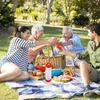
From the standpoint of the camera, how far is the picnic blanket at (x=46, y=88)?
5.28 metres

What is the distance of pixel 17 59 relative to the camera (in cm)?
630

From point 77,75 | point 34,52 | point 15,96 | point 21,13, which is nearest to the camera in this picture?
point 15,96

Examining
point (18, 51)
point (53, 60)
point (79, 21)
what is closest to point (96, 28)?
point (18, 51)

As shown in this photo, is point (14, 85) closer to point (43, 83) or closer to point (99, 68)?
point (43, 83)

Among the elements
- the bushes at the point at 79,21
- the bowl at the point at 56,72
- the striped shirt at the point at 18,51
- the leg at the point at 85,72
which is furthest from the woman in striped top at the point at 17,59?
the bushes at the point at 79,21

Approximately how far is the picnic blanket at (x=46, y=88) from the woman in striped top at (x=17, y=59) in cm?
16

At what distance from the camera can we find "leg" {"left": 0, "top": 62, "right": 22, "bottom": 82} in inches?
237

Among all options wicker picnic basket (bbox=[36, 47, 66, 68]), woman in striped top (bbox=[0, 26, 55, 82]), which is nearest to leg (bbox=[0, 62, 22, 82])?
woman in striped top (bbox=[0, 26, 55, 82])

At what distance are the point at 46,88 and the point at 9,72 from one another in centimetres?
83

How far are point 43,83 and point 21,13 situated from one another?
33684mm

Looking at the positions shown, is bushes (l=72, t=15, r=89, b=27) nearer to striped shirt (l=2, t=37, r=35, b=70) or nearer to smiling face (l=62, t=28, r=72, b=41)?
smiling face (l=62, t=28, r=72, b=41)

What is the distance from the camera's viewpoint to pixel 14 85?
5887 millimetres

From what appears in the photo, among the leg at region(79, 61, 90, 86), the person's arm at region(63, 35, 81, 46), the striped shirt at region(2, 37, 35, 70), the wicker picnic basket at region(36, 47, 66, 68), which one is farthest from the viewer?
the person's arm at region(63, 35, 81, 46)

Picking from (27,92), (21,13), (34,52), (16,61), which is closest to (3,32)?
(34,52)
